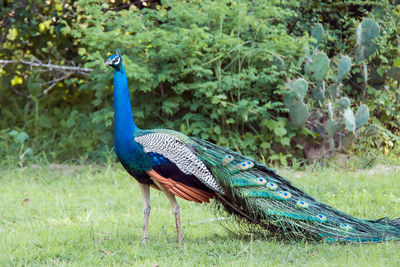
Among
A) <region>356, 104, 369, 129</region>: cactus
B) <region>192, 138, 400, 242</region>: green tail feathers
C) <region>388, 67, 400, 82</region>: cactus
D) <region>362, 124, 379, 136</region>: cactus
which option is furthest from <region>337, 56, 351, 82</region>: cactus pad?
<region>192, 138, 400, 242</region>: green tail feathers

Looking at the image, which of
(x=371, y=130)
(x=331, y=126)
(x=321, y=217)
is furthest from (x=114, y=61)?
(x=371, y=130)

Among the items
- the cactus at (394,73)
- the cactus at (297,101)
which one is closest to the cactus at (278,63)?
the cactus at (297,101)

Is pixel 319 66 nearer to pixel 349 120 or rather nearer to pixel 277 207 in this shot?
pixel 349 120

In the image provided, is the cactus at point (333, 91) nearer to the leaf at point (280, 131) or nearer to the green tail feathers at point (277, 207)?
the leaf at point (280, 131)

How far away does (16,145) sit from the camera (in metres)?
7.57

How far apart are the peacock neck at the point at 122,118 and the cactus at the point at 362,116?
11.2 feet

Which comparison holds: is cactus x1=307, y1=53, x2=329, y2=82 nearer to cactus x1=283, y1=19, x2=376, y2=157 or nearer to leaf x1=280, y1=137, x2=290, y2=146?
cactus x1=283, y1=19, x2=376, y2=157

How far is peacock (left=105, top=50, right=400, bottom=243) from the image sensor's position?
3.72 meters

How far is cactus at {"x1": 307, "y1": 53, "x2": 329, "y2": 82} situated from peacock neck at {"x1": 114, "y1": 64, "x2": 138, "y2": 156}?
3252mm

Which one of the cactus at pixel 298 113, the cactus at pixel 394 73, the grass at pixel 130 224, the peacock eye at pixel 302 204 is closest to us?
the grass at pixel 130 224

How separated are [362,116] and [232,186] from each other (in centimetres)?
315

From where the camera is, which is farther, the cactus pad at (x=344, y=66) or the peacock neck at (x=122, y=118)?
the cactus pad at (x=344, y=66)

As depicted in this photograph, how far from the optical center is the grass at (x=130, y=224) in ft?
11.5

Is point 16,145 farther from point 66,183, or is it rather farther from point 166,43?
point 166,43
